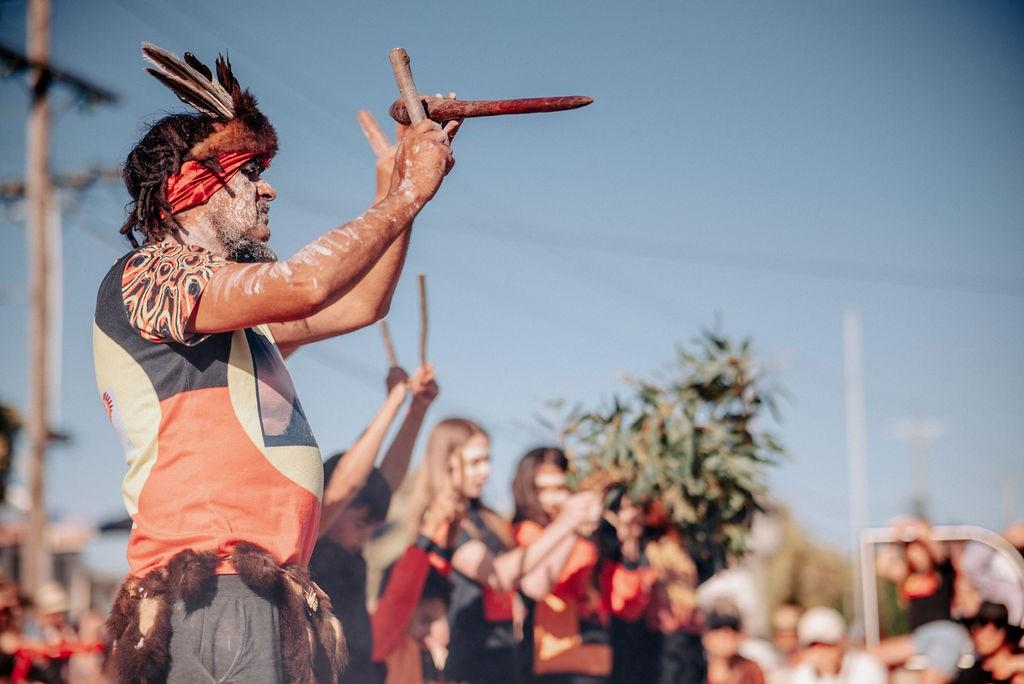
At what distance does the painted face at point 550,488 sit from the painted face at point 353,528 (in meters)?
1.57

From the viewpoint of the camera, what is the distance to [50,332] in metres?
11.3

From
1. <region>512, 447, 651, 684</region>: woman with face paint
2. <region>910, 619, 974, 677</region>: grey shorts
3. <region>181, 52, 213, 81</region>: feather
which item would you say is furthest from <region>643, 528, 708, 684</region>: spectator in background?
<region>181, 52, 213, 81</region>: feather

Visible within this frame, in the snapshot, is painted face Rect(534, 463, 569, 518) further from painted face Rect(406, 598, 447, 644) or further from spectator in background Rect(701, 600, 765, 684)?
spectator in background Rect(701, 600, 765, 684)

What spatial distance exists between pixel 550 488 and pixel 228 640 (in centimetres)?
359

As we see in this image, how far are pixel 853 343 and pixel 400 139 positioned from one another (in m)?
32.7

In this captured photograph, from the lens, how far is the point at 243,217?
8.13ft

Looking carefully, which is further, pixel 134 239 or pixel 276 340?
pixel 276 340

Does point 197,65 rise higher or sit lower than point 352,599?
higher

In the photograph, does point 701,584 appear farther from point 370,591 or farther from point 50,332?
point 50,332

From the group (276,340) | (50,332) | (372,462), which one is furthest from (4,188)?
(276,340)

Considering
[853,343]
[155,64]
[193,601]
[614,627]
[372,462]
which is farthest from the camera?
[853,343]

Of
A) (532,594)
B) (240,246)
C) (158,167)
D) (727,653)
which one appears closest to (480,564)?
(532,594)

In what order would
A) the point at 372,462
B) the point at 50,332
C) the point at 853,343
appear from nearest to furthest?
1. the point at 372,462
2. the point at 50,332
3. the point at 853,343

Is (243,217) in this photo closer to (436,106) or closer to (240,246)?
(240,246)
